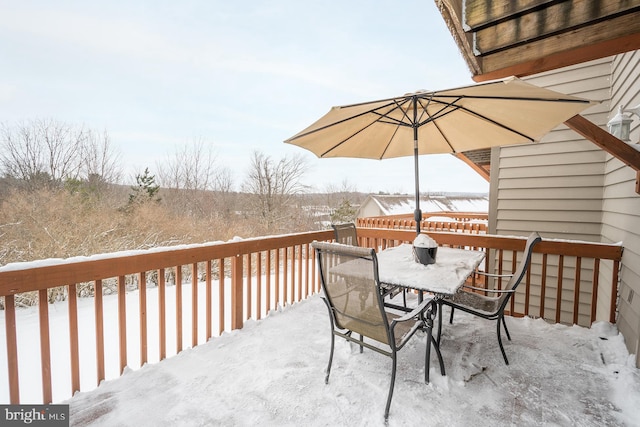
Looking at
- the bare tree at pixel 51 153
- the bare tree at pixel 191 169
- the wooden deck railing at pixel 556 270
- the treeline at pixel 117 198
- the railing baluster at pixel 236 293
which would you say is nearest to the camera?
the wooden deck railing at pixel 556 270

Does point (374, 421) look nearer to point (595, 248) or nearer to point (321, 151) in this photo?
point (321, 151)

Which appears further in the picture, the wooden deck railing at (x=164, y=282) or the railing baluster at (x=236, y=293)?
the railing baluster at (x=236, y=293)

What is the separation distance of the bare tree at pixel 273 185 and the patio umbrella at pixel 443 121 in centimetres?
1441

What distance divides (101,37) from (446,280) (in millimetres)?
15239

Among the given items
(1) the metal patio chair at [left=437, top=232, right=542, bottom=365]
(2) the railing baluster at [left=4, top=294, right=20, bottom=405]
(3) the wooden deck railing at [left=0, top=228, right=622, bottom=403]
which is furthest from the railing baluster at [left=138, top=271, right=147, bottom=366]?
(1) the metal patio chair at [left=437, top=232, right=542, bottom=365]

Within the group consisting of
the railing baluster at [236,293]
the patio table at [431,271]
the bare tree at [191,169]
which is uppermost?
the bare tree at [191,169]

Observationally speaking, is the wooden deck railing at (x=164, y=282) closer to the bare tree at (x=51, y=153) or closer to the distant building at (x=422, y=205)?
the bare tree at (x=51, y=153)

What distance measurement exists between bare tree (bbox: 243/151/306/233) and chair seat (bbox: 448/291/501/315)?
1527 cm

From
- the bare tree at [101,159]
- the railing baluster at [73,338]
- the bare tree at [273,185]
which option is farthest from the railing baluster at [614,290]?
the bare tree at [101,159]

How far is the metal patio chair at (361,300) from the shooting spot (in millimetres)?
1596

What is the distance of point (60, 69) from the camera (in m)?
13.0

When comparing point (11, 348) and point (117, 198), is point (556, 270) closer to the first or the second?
point (11, 348)

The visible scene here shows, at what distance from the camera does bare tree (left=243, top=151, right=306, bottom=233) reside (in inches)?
693

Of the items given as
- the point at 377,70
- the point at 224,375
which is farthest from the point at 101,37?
the point at 224,375
